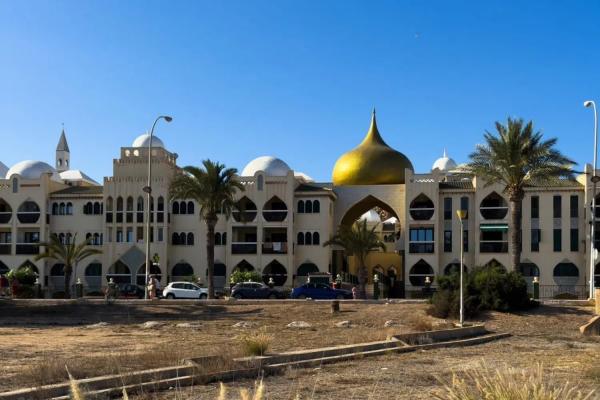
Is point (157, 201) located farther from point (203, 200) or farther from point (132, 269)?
point (203, 200)

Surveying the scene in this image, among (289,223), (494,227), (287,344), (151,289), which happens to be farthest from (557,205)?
(287,344)

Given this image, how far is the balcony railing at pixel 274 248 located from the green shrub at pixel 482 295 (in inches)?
1012

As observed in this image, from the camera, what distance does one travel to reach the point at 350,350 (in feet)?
Result: 57.1

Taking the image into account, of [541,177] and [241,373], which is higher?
[541,177]

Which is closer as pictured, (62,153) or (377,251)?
(377,251)

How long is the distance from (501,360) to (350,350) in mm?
3293

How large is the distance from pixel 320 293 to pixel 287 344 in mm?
23656

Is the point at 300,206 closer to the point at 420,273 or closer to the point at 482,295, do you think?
the point at 420,273

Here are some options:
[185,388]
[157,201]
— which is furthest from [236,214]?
[185,388]

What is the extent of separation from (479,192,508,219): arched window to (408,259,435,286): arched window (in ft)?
18.1

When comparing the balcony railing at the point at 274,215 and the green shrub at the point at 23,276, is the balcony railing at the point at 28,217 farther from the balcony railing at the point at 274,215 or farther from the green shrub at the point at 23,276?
the balcony railing at the point at 274,215

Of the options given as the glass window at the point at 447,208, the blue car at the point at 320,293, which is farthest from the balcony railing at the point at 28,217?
the glass window at the point at 447,208

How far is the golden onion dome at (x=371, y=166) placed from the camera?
2485 inches

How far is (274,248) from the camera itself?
5825 centimetres
